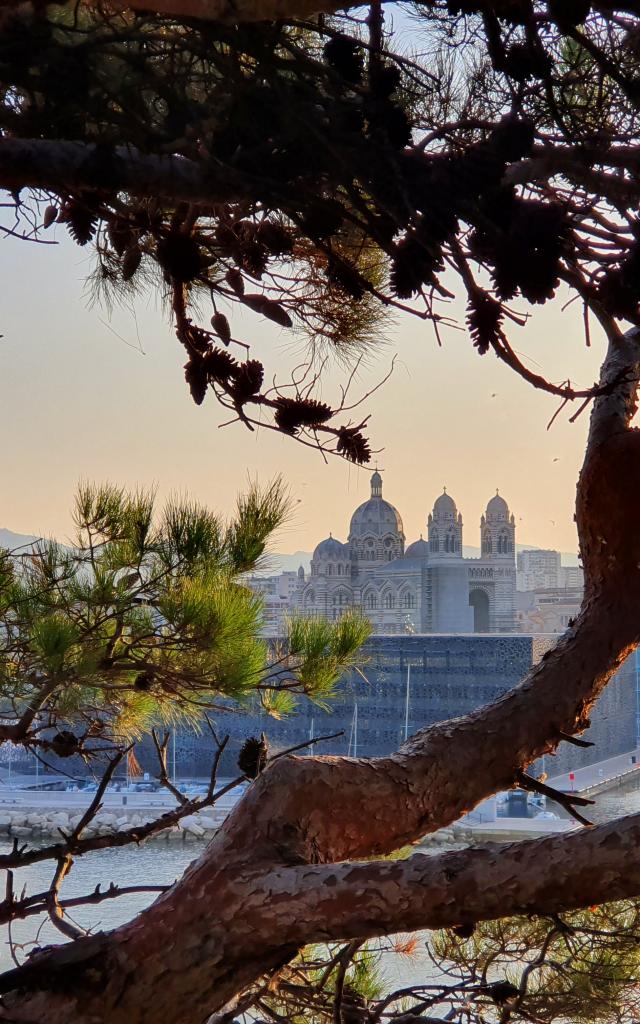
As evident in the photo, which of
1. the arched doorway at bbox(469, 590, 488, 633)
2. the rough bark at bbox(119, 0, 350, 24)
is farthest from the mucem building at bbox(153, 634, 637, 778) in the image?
the arched doorway at bbox(469, 590, 488, 633)

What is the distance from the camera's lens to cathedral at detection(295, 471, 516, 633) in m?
12.9

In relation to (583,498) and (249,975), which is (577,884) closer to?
(249,975)

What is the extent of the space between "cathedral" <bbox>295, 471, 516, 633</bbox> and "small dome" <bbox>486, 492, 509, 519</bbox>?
18mm

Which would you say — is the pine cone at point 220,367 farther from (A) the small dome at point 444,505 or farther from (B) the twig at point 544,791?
(A) the small dome at point 444,505

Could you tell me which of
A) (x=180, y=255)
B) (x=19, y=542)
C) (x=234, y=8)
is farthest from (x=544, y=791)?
(x=19, y=542)

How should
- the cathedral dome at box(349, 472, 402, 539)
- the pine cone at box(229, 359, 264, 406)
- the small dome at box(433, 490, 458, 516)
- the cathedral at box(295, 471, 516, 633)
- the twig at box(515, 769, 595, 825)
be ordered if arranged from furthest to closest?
the small dome at box(433, 490, 458, 516) → the cathedral dome at box(349, 472, 402, 539) → the cathedral at box(295, 471, 516, 633) → the twig at box(515, 769, 595, 825) → the pine cone at box(229, 359, 264, 406)

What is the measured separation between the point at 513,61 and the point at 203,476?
9.63 feet

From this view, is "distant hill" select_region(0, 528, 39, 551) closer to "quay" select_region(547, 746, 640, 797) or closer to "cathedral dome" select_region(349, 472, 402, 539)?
"quay" select_region(547, 746, 640, 797)

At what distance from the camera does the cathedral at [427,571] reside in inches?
508

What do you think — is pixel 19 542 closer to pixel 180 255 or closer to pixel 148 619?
pixel 148 619

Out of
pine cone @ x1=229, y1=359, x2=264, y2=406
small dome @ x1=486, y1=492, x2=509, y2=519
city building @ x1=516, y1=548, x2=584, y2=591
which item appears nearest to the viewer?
pine cone @ x1=229, y1=359, x2=264, y2=406

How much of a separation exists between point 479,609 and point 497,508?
12.7 ft

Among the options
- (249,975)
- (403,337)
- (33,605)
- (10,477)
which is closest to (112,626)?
(33,605)

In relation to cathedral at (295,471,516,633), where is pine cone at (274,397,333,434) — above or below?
below
